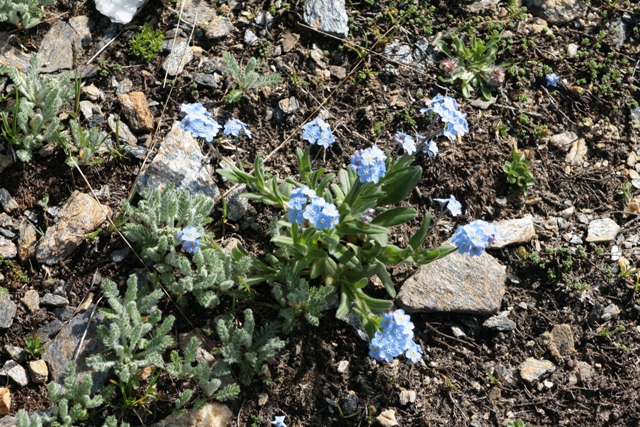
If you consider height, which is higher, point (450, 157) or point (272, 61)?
point (272, 61)

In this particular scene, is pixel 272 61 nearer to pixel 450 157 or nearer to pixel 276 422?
pixel 450 157

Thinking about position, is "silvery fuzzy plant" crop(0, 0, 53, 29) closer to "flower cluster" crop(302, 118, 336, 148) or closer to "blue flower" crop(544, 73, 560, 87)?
"flower cluster" crop(302, 118, 336, 148)

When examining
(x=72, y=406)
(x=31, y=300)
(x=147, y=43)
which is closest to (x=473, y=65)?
(x=147, y=43)

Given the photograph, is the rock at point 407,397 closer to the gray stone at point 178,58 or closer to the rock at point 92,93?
the gray stone at point 178,58

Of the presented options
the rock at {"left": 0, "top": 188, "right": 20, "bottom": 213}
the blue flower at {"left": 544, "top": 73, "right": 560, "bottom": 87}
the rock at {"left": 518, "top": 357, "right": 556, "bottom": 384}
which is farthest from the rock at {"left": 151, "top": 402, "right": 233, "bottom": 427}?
the blue flower at {"left": 544, "top": 73, "right": 560, "bottom": 87}

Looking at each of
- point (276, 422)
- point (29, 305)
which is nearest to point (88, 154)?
point (29, 305)

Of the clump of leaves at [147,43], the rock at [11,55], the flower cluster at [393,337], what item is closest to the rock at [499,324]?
the flower cluster at [393,337]
